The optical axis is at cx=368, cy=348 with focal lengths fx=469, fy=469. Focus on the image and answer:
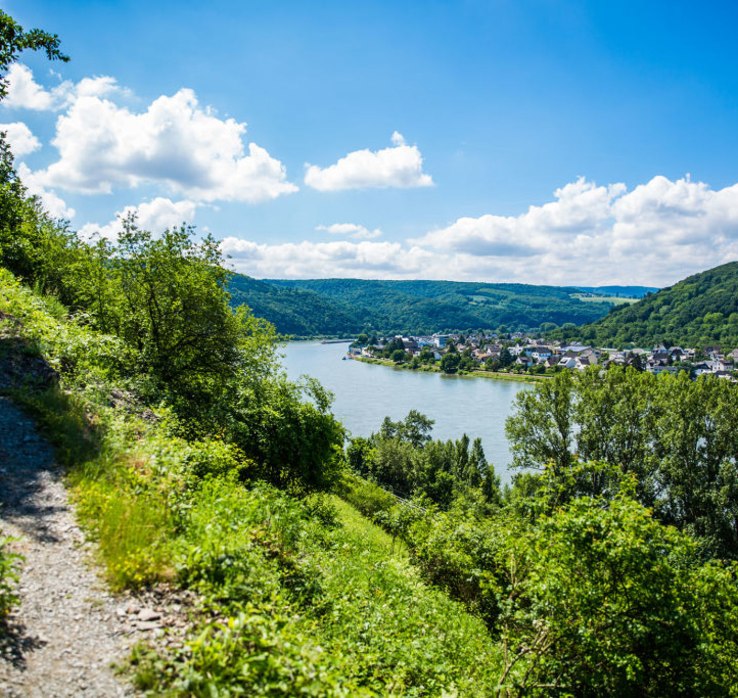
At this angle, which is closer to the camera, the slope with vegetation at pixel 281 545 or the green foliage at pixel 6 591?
the green foliage at pixel 6 591

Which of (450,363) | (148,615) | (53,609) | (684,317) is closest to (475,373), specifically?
(450,363)

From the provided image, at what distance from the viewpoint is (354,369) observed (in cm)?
11369

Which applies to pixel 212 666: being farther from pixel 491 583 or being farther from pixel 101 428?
pixel 491 583

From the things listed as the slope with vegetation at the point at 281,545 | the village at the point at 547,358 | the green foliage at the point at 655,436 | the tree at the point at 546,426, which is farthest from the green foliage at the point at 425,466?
A: the village at the point at 547,358

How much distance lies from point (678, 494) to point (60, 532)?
2603 cm

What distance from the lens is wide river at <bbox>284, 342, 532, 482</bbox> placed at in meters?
55.3

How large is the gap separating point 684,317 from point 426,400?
120 m

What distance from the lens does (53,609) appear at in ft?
12.8

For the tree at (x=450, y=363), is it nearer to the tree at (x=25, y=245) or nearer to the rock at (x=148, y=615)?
the tree at (x=25, y=245)

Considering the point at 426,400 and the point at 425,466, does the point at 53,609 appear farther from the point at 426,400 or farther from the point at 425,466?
the point at 426,400

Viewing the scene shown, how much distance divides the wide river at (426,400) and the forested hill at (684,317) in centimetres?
7569

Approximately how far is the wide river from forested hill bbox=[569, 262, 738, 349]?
75692 mm

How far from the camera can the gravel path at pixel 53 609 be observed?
130 inches

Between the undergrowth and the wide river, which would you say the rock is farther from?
the wide river
